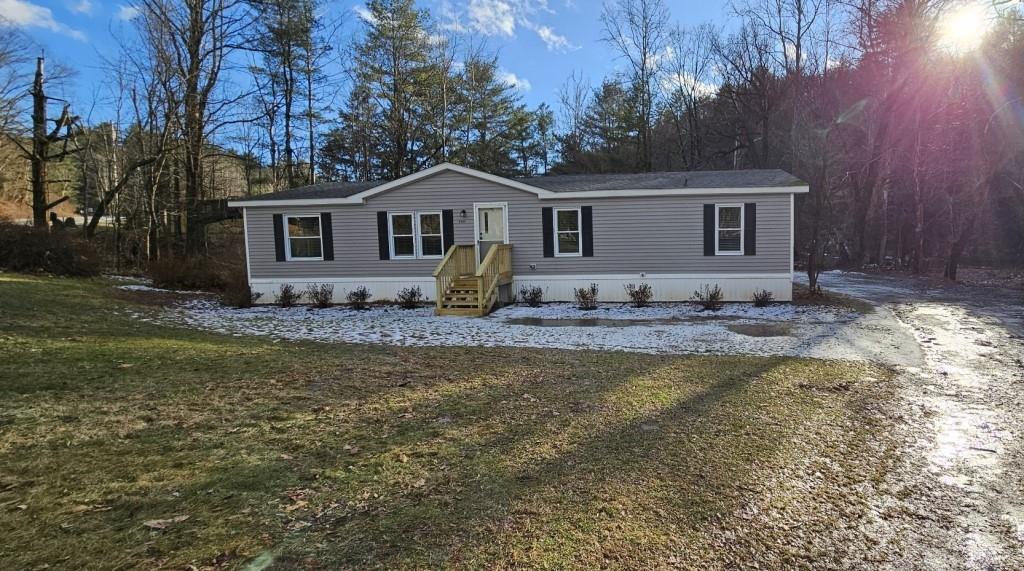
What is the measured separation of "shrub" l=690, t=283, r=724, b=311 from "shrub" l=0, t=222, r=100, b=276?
54.6ft

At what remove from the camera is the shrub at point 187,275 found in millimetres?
15945

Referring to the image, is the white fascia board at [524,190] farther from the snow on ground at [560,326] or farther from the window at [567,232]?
the snow on ground at [560,326]

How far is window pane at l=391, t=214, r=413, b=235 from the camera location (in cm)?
1366

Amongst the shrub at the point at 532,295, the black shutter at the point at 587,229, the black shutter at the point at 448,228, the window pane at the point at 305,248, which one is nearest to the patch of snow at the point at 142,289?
the window pane at the point at 305,248

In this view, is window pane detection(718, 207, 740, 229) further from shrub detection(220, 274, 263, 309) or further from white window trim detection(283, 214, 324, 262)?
shrub detection(220, 274, 263, 309)

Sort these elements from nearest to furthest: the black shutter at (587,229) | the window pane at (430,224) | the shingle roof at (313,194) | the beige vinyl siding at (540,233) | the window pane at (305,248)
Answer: the beige vinyl siding at (540,233) < the black shutter at (587,229) < the window pane at (430,224) < the shingle roof at (313,194) < the window pane at (305,248)

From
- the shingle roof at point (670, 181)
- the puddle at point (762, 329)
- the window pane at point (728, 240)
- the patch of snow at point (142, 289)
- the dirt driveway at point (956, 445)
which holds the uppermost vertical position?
the shingle roof at point (670, 181)

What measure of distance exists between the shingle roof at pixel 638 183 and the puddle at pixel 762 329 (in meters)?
4.09

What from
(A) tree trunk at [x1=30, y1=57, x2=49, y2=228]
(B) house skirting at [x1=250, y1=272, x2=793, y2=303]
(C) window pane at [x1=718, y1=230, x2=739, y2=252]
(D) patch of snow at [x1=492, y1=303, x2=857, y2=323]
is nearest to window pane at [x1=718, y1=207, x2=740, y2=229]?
(C) window pane at [x1=718, y1=230, x2=739, y2=252]

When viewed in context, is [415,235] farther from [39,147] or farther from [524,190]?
[39,147]

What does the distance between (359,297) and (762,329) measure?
9.12 m

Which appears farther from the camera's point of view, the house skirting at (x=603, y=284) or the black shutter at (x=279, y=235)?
the black shutter at (x=279, y=235)

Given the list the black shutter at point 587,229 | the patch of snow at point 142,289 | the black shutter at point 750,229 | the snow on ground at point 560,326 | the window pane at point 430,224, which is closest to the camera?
the snow on ground at point 560,326

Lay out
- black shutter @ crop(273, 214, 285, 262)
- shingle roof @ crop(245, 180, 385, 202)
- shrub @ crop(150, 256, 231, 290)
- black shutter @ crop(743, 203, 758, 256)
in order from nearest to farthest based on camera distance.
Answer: black shutter @ crop(743, 203, 758, 256)
shingle roof @ crop(245, 180, 385, 202)
black shutter @ crop(273, 214, 285, 262)
shrub @ crop(150, 256, 231, 290)
